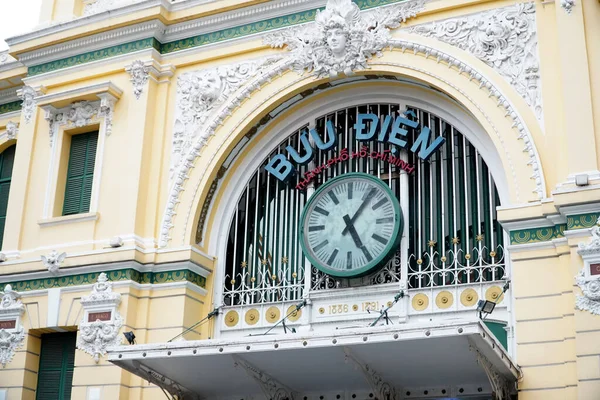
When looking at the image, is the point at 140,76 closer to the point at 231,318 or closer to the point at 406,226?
the point at 231,318

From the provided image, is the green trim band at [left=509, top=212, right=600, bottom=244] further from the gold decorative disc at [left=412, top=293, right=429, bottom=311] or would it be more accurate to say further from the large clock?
the large clock

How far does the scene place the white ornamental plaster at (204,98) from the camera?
19.6 m

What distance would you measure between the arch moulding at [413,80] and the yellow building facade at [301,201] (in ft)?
0.14

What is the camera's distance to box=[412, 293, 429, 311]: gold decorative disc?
17062mm

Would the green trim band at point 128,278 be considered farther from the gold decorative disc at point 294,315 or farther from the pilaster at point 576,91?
the pilaster at point 576,91

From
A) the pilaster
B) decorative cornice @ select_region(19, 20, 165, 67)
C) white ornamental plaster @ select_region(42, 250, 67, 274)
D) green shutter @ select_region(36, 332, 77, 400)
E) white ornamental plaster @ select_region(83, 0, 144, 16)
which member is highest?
white ornamental plaster @ select_region(83, 0, 144, 16)

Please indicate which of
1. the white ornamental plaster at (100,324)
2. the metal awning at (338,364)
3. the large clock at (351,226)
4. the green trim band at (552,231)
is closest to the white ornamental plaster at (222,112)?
the white ornamental plaster at (100,324)

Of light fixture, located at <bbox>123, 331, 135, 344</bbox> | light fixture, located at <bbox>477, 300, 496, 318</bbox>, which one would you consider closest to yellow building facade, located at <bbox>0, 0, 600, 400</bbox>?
light fixture, located at <bbox>477, 300, 496, 318</bbox>

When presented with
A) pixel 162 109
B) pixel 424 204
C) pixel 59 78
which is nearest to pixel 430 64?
pixel 424 204

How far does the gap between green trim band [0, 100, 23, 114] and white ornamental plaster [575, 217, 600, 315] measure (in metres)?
14.0

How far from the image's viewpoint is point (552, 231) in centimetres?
1596

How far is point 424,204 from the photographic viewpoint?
17.9 meters

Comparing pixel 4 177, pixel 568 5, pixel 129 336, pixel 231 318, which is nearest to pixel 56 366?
pixel 129 336

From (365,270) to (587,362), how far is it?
449 centimetres
